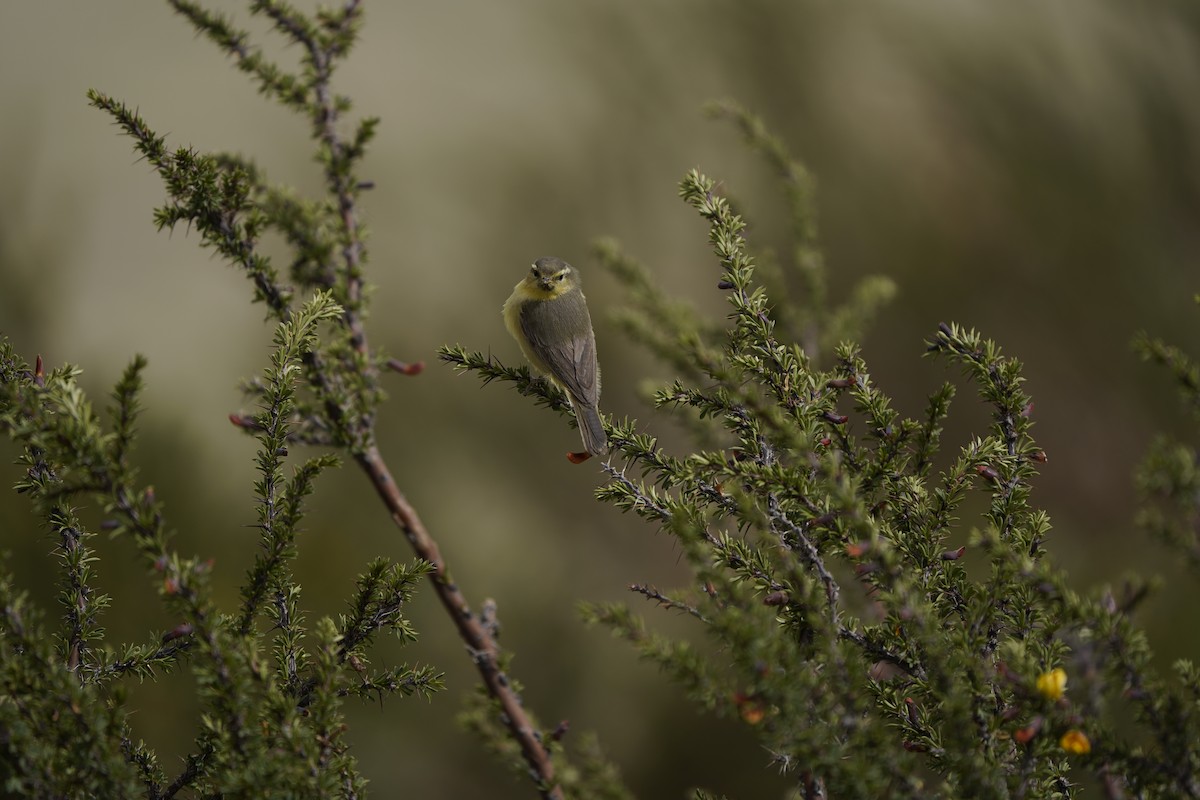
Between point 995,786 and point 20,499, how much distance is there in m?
4.11

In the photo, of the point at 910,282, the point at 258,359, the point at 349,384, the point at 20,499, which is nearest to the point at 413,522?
the point at 349,384

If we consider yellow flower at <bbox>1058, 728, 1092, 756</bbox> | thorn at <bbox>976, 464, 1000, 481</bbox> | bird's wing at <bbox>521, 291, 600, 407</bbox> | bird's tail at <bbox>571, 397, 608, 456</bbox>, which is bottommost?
yellow flower at <bbox>1058, 728, 1092, 756</bbox>

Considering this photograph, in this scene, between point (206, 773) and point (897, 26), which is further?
point (897, 26)

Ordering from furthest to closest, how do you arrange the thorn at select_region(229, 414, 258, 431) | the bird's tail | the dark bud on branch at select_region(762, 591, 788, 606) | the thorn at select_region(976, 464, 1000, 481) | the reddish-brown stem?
1. the bird's tail
2. the thorn at select_region(976, 464, 1000, 481)
3. the dark bud on branch at select_region(762, 591, 788, 606)
4. the thorn at select_region(229, 414, 258, 431)
5. the reddish-brown stem

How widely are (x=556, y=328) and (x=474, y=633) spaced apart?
257cm

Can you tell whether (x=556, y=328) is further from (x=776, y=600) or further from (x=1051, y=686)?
(x=1051, y=686)

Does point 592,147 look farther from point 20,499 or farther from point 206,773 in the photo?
point 206,773

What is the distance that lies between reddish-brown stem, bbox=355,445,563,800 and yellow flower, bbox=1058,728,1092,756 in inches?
27.6

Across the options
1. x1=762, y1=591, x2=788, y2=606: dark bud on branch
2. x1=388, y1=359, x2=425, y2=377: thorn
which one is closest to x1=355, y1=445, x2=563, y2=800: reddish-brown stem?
x1=388, y1=359, x2=425, y2=377: thorn

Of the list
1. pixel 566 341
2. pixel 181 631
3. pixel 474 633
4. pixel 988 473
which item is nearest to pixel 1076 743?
pixel 988 473

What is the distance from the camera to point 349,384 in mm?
1291

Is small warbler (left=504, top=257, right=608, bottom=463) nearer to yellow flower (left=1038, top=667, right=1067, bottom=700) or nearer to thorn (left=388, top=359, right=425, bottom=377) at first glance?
thorn (left=388, top=359, right=425, bottom=377)

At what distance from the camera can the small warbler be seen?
137 inches

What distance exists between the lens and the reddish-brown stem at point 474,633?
4.14 ft
